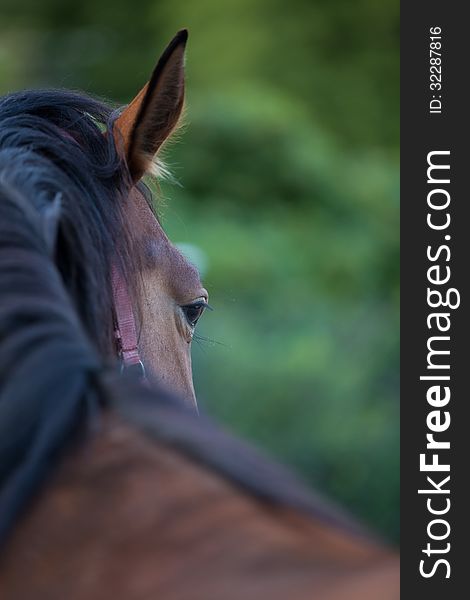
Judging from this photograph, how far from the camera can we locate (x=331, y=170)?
12.8 m

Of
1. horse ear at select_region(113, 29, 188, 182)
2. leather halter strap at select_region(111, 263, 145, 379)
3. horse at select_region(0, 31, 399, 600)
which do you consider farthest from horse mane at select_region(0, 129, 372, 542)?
horse ear at select_region(113, 29, 188, 182)

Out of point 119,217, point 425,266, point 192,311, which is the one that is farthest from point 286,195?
point 119,217

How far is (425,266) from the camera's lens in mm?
2217

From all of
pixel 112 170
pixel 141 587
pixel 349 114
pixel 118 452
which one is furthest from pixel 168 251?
pixel 349 114

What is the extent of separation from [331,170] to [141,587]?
11.8 meters

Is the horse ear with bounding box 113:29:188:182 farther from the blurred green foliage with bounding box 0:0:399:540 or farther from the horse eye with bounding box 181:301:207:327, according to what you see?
the blurred green foliage with bounding box 0:0:399:540

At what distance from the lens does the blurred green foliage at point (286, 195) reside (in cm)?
790

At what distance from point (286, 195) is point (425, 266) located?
1033 centimetres

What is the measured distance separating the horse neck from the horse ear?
107 cm

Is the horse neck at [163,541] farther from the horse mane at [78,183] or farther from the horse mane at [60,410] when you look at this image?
the horse mane at [78,183]

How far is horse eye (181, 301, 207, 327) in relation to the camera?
2482 mm

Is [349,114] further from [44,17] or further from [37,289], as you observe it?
[37,289]

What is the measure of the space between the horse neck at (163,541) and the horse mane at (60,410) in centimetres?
2

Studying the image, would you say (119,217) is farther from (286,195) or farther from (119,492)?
(286,195)
